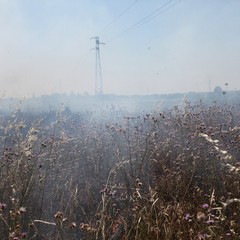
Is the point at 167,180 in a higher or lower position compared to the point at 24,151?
lower

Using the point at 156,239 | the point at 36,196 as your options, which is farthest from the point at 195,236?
the point at 36,196

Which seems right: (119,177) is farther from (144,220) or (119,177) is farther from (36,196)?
(144,220)

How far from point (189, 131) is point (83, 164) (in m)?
1.83

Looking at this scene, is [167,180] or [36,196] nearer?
[36,196]

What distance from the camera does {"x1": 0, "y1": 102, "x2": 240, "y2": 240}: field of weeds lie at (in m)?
3.25

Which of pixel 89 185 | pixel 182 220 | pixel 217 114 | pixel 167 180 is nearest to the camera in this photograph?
pixel 182 220

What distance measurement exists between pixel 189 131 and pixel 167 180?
1648 millimetres

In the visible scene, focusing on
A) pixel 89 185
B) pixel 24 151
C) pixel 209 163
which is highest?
pixel 24 151

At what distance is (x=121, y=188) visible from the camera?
457 cm

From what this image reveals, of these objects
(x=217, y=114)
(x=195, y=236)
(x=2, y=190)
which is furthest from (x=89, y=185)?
(x=217, y=114)

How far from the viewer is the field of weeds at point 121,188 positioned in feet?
10.7

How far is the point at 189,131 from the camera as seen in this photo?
6.58 m

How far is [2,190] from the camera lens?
14.3ft

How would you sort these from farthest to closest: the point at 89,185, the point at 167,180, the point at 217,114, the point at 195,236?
the point at 217,114 → the point at 89,185 → the point at 167,180 → the point at 195,236
